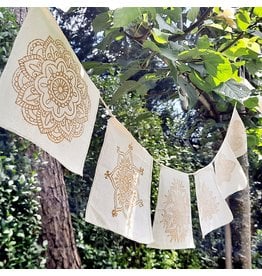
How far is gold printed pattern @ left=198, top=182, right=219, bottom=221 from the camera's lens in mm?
1021

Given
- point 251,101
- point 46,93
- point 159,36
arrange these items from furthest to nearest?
1. point 251,101
2. point 159,36
3. point 46,93

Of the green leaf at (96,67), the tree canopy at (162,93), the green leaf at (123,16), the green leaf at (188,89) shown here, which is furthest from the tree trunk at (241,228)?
the green leaf at (123,16)

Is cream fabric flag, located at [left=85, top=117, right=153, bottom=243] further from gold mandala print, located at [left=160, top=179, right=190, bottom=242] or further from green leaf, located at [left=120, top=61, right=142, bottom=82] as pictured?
green leaf, located at [left=120, top=61, right=142, bottom=82]

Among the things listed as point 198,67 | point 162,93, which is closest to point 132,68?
point 198,67

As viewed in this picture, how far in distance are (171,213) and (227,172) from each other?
0.90 feet

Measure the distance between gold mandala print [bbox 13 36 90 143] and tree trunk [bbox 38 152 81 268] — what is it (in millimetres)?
417

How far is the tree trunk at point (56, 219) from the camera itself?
1.03m

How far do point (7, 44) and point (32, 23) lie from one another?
438mm

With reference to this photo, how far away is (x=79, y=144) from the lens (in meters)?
0.68

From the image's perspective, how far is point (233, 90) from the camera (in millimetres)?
863

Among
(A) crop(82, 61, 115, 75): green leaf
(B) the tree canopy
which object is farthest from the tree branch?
(A) crop(82, 61, 115, 75): green leaf

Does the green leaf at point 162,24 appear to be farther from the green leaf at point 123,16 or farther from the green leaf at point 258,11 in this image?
the green leaf at point 258,11

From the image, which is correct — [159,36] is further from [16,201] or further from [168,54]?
[16,201]

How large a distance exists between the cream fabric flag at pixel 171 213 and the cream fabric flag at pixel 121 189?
0.07 m
